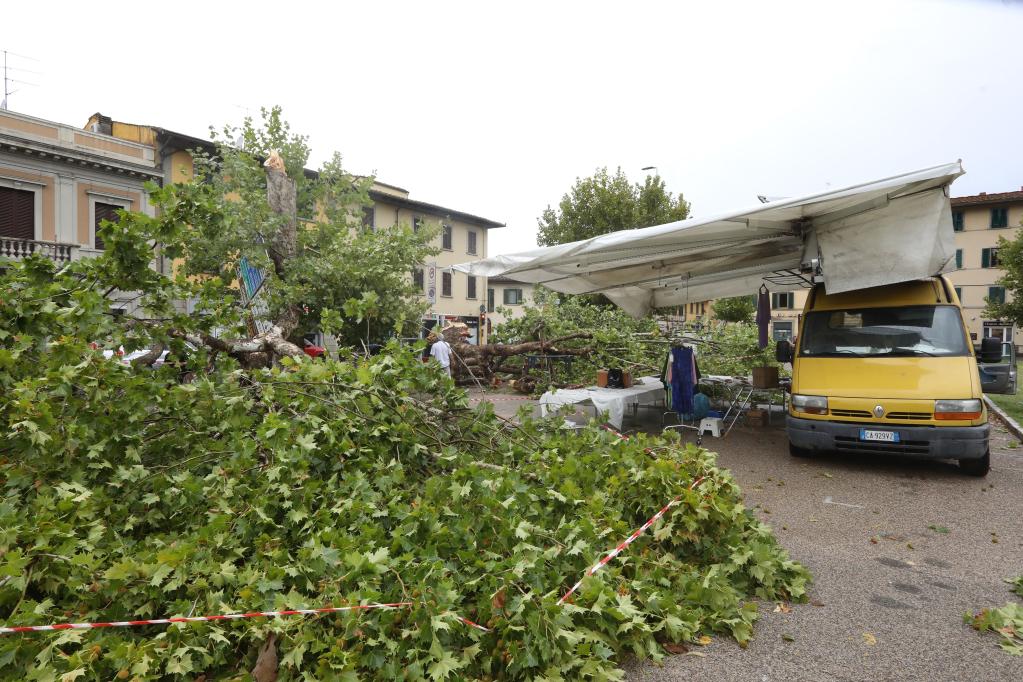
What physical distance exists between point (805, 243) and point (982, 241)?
49310 mm

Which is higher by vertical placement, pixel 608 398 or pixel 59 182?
pixel 59 182

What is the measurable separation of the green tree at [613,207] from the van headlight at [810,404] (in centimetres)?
2209

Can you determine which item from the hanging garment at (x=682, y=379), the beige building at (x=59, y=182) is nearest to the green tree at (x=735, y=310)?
the hanging garment at (x=682, y=379)

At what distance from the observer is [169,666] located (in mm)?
2441

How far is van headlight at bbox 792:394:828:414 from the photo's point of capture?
7.38 metres

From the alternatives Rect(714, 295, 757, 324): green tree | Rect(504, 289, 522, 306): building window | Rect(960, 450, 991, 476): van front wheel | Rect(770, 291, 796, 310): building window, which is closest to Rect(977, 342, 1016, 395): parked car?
Rect(960, 450, 991, 476): van front wheel

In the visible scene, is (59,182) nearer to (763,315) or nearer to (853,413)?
(763,315)

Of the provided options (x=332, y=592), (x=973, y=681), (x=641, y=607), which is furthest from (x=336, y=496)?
(x=973, y=681)

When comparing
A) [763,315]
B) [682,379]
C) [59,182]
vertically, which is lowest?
[682,379]

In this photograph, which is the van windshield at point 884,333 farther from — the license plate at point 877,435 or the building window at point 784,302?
the building window at point 784,302

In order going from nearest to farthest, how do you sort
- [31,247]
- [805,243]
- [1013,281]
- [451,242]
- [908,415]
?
[908,415] < [805,243] < [1013,281] < [31,247] < [451,242]

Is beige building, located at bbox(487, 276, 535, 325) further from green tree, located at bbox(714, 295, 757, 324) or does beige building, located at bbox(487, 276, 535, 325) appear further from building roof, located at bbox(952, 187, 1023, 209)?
building roof, located at bbox(952, 187, 1023, 209)

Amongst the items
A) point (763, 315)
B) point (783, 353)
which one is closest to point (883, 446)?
point (783, 353)

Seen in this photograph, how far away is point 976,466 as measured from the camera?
22.9 feet
